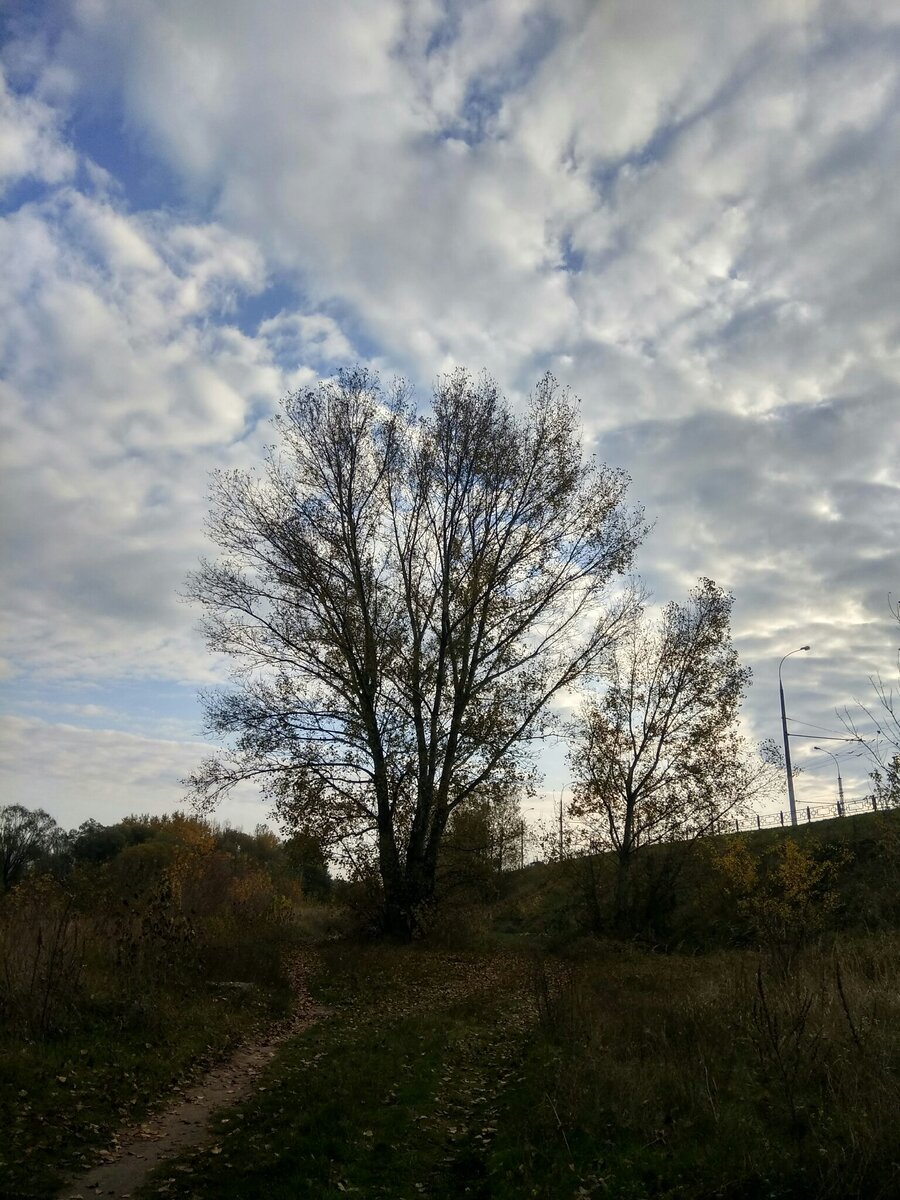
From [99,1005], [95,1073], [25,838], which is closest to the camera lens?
[95,1073]

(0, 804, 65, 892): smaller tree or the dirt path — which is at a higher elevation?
(0, 804, 65, 892): smaller tree

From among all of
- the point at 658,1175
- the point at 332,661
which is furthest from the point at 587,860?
the point at 658,1175

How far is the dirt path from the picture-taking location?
6555 millimetres

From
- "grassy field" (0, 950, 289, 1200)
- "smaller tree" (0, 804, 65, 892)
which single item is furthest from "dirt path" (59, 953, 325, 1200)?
"smaller tree" (0, 804, 65, 892)

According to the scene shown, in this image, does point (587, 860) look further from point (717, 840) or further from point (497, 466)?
point (497, 466)

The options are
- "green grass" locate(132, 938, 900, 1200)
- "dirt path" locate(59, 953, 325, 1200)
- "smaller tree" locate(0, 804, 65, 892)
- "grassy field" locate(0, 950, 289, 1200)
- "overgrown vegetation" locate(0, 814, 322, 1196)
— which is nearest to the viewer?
"green grass" locate(132, 938, 900, 1200)

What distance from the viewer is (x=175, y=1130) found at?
791 centimetres

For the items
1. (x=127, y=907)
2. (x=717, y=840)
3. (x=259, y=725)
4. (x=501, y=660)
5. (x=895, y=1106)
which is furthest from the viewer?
(x=717, y=840)

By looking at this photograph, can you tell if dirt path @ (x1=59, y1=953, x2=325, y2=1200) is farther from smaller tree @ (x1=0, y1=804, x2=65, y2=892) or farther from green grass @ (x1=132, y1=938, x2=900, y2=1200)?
smaller tree @ (x1=0, y1=804, x2=65, y2=892)

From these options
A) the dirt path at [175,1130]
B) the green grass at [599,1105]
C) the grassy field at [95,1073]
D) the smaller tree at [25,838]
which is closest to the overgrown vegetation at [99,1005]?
the grassy field at [95,1073]

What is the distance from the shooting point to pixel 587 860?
29297mm

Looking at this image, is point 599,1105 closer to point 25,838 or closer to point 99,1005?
point 99,1005

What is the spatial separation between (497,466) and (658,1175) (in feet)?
67.6

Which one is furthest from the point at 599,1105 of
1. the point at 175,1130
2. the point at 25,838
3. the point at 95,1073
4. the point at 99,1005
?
the point at 25,838
